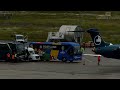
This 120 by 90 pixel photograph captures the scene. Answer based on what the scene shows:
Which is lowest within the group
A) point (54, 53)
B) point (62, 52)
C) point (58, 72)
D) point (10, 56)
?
point (58, 72)

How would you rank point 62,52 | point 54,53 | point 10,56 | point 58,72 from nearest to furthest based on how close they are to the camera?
point 58,72, point 10,56, point 62,52, point 54,53

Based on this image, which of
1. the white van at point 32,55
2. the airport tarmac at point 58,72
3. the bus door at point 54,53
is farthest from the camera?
the bus door at point 54,53

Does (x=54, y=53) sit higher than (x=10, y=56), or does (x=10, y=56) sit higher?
(x=54, y=53)

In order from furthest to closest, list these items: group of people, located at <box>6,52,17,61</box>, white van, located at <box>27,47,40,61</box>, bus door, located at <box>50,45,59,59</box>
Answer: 1. bus door, located at <box>50,45,59,59</box>
2. white van, located at <box>27,47,40,61</box>
3. group of people, located at <box>6,52,17,61</box>

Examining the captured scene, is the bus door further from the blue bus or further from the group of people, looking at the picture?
the group of people

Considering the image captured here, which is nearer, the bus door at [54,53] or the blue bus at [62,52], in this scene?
the blue bus at [62,52]

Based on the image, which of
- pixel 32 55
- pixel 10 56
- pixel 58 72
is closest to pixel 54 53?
pixel 32 55

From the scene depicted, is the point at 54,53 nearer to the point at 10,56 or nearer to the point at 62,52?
the point at 62,52

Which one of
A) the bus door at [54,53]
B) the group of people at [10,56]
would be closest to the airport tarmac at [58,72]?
the group of people at [10,56]

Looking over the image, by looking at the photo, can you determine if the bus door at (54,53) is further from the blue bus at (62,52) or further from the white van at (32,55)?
Result: the white van at (32,55)

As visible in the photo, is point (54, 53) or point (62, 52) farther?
point (54, 53)

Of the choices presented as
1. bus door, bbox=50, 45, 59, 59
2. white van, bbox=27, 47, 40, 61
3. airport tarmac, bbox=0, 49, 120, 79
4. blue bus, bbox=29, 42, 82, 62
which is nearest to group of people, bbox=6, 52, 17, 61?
white van, bbox=27, 47, 40, 61

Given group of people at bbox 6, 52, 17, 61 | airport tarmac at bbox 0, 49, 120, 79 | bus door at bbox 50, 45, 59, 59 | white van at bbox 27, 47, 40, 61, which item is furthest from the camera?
bus door at bbox 50, 45, 59, 59
